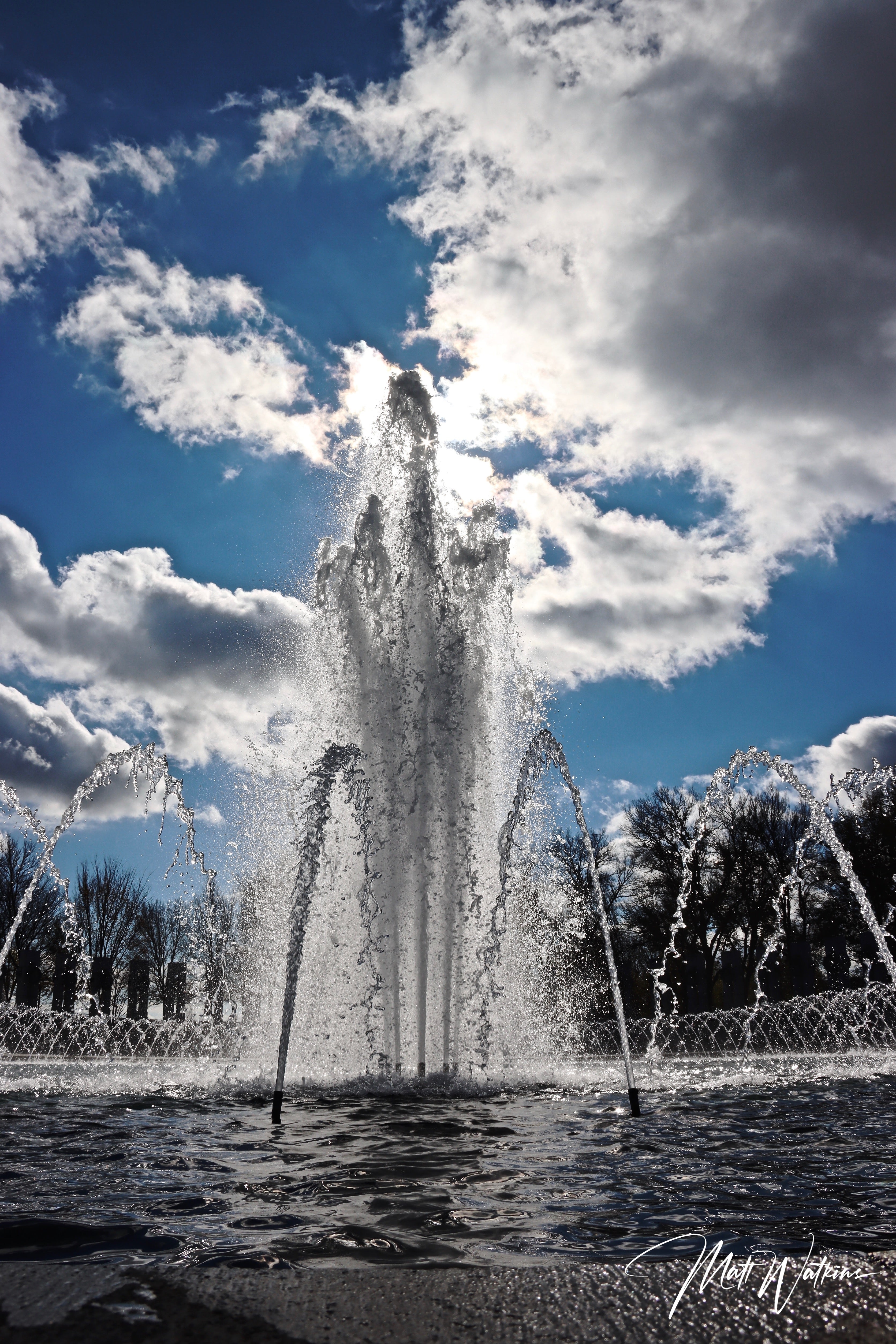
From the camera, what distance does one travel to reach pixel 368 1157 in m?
5.05

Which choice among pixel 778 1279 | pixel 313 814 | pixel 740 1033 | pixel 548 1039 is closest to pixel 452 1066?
pixel 313 814

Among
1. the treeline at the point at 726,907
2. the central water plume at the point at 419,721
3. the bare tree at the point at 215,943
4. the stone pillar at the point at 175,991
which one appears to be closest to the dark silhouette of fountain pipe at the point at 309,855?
the central water plume at the point at 419,721

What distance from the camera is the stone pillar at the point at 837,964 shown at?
3000 centimetres

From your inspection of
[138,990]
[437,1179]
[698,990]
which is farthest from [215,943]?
[437,1179]

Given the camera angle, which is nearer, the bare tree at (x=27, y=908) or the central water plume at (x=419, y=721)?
the central water plume at (x=419, y=721)

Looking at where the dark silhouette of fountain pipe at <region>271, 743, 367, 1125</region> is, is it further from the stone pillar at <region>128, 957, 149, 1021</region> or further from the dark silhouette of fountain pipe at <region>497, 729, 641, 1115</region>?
the stone pillar at <region>128, 957, 149, 1021</region>

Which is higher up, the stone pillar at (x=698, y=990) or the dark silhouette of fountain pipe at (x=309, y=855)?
the dark silhouette of fountain pipe at (x=309, y=855)

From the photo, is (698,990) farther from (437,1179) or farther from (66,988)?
(437,1179)

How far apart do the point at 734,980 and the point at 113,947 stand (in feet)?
96.4

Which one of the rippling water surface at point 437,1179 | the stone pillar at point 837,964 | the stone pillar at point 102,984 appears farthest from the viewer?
the stone pillar at point 102,984

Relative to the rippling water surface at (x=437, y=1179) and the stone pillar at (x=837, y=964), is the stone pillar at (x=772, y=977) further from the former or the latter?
the rippling water surface at (x=437, y=1179)

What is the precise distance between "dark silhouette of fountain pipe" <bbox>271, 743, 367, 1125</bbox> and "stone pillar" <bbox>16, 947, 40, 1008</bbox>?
74.9ft

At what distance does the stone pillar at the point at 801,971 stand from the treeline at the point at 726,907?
6 cm

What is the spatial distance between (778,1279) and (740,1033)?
A: 2277 centimetres
